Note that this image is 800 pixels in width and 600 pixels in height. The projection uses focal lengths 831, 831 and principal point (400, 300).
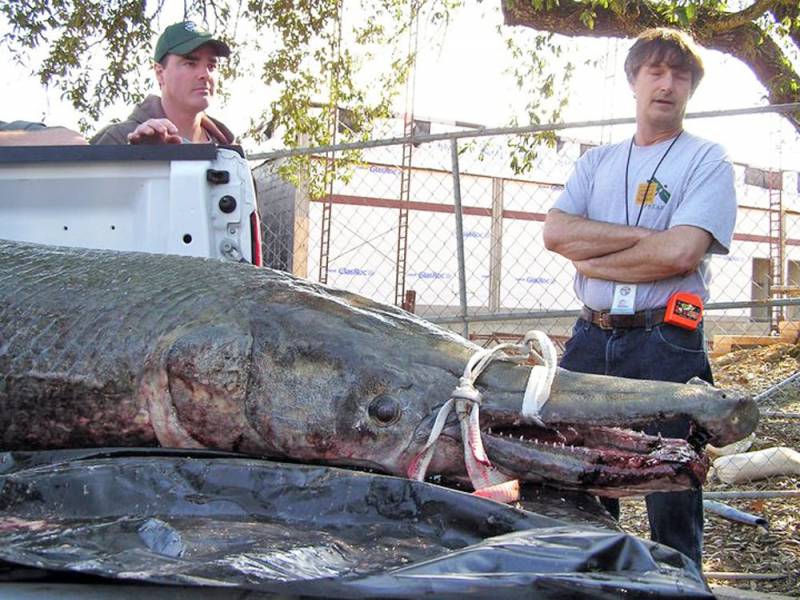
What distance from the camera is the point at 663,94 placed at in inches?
113

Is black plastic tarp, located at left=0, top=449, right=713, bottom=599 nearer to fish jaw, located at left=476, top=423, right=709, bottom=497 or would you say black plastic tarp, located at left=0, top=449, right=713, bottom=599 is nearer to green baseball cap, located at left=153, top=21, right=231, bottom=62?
fish jaw, located at left=476, top=423, right=709, bottom=497

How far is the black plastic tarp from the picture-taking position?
3.23 feet

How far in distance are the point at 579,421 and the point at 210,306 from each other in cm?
84

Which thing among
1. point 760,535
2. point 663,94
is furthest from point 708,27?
point 663,94

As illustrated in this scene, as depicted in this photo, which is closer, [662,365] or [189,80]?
[662,365]

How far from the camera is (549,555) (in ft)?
3.34

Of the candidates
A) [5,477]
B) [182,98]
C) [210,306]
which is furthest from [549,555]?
[182,98]

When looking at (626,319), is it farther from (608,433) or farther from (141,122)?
(141,122)

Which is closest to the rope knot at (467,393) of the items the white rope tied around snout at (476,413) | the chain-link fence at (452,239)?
the white rope tied around snout at (476,413)

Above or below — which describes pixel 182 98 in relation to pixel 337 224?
above

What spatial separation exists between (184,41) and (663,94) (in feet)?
7.07

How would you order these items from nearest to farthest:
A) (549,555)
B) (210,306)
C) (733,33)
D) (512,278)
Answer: (549,555) < (210,306) < (733,33) < (512,278)

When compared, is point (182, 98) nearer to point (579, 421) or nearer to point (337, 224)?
point (579, 421)

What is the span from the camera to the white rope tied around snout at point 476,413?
4.78 ft
